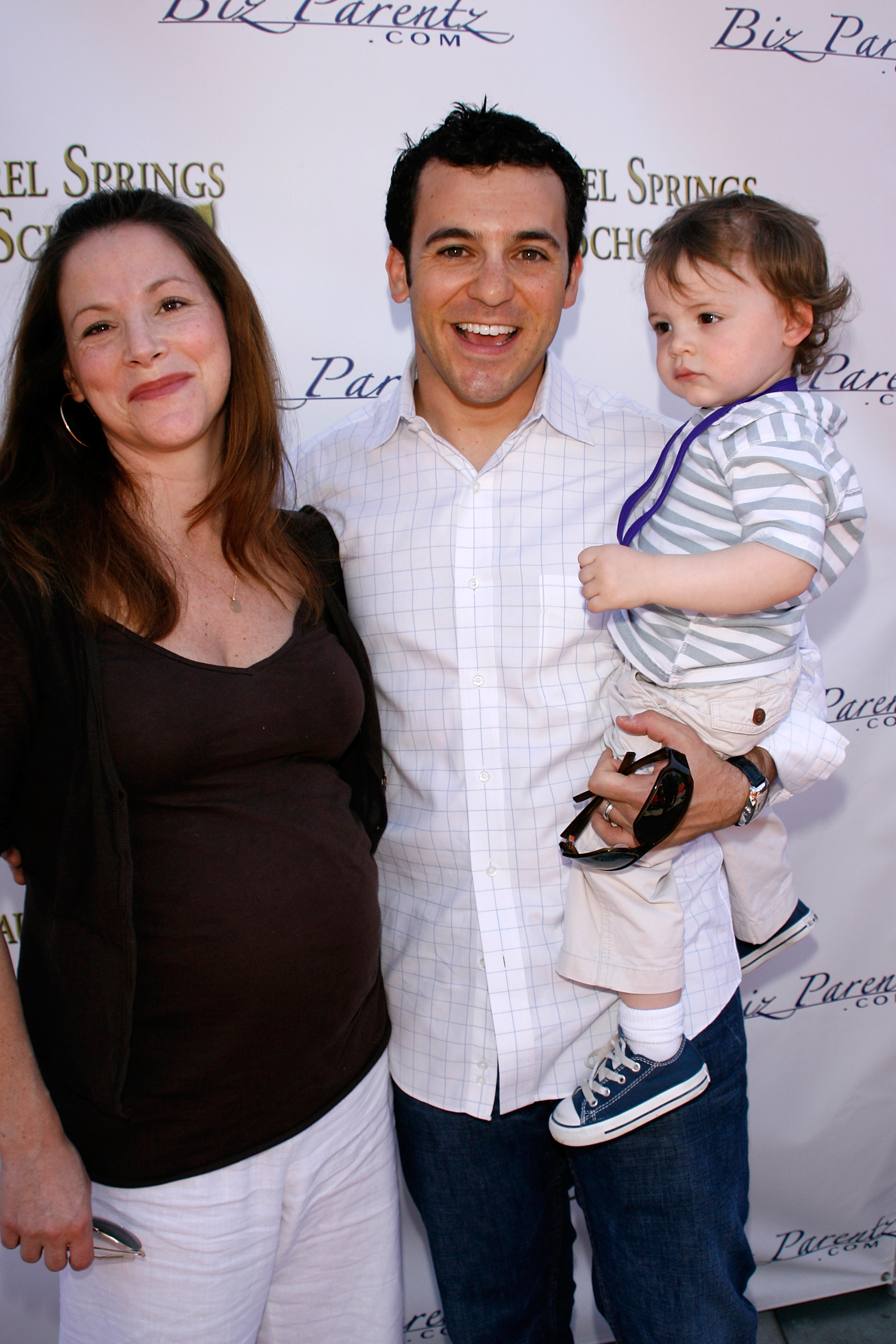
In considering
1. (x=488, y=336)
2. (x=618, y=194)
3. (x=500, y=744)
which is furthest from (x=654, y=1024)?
(x=618, y=194)

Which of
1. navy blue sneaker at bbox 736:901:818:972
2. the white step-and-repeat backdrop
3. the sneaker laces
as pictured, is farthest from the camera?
the white step-and-repeat backdrop

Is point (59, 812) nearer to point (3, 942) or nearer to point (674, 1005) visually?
point (3, 942)

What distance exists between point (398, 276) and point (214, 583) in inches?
31.3

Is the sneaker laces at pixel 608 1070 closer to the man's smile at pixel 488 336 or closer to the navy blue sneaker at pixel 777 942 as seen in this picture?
the navy blue sneaker at pixel 777 942

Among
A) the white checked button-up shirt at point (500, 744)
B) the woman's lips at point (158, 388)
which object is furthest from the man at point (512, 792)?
the woman's lips at point (158, 388)

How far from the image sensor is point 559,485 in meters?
1.63

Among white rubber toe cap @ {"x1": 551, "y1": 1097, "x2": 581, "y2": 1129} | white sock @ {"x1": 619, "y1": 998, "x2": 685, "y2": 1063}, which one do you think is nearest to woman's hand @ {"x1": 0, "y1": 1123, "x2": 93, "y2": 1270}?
white rubber toe cap @ {"x1": 551, "y1": 1097, "x2": 581, "y2": 1129}

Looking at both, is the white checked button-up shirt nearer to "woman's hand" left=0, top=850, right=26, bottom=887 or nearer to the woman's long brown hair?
the woman's long brown hair

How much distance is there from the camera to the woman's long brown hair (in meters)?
1.31

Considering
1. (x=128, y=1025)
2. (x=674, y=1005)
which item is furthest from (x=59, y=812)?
(x=674, y=1005)

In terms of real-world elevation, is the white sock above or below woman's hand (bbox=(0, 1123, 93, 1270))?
above

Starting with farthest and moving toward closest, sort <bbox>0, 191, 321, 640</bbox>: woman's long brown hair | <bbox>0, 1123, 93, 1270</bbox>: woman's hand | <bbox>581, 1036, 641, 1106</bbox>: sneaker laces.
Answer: <bbox>581, 1036, 641, 1106</bbox>: sneaker laces → <bbox>0, 191, 321, 640</bbox>: woman's long brown hair → <bbox>0, 1123, 93, 1270</bbox>: woman's hand

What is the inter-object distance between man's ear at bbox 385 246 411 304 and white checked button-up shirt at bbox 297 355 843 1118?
0.33m

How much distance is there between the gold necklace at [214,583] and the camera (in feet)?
4.78
